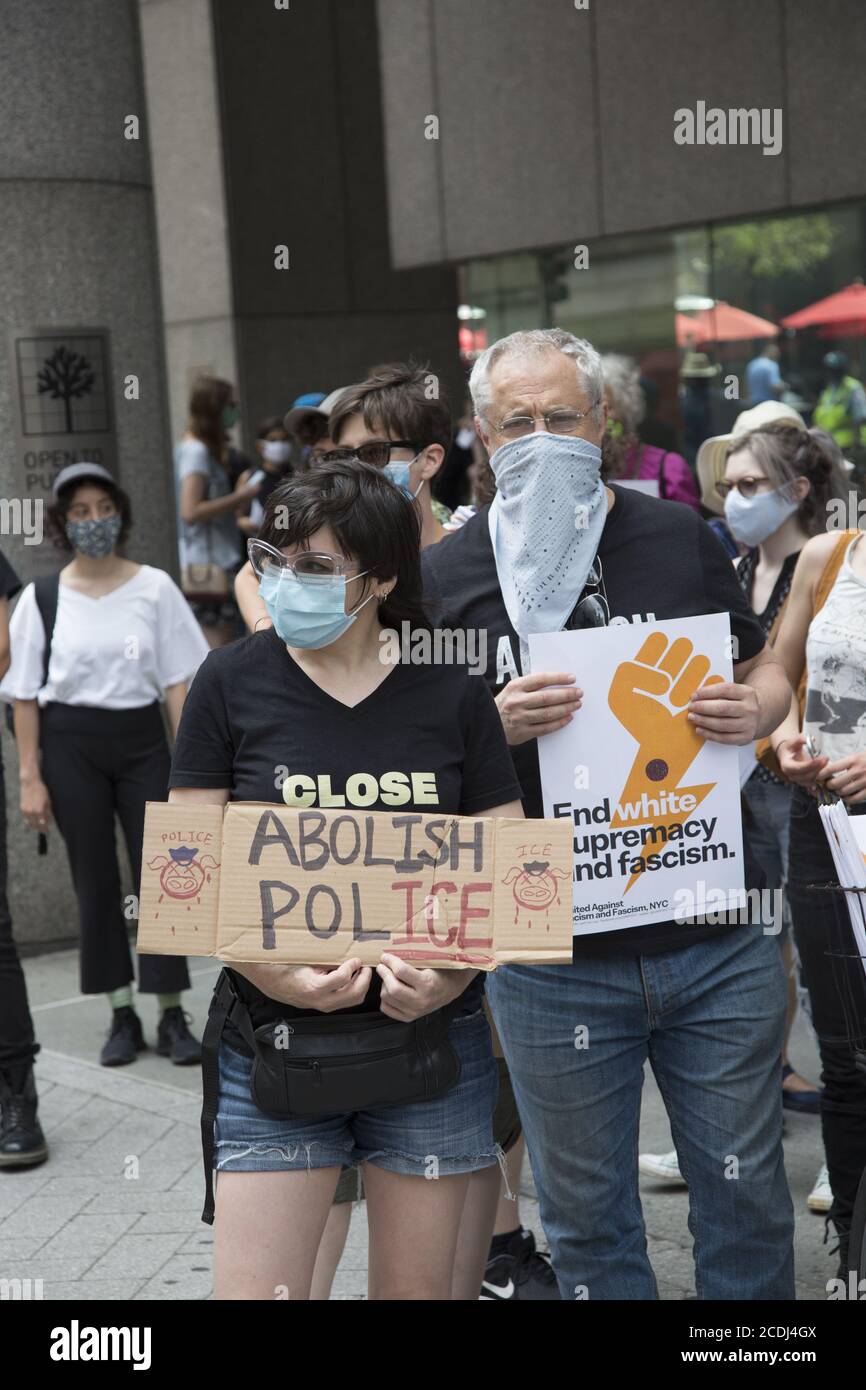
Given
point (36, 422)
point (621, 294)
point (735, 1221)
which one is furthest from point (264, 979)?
point (621, 294)

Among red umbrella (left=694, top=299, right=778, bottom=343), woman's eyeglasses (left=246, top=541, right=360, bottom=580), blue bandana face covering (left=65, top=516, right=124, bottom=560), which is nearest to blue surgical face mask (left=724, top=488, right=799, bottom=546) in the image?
blue bandana face covering (left=65, top=516, right=124, bottom=560)

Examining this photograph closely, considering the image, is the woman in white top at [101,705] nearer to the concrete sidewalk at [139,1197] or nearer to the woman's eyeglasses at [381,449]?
the concrete sidewalk at [139,1197]

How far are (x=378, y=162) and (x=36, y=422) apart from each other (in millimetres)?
7235

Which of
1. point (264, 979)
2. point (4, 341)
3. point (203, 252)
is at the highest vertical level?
point (203, 252)

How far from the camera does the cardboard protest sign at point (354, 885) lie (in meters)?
2.80

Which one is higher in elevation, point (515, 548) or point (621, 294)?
point (621, 294)

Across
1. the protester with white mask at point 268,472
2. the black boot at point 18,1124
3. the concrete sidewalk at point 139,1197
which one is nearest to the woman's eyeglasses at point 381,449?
the concrete sidewalk at point 139,1197

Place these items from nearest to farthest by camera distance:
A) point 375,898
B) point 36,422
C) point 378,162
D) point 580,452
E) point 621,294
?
point 375,898 < point 580,452 < point 36,422 < point 621,294 < point 378,162

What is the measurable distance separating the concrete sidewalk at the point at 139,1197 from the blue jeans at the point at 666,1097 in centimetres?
105

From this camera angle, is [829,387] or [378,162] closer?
[829,387]

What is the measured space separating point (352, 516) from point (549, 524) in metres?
0.39

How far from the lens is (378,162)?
45.2 feet

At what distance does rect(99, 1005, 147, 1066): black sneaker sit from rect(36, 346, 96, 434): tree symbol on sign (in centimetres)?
269

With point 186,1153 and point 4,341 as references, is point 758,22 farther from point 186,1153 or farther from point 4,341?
point 186,1153
